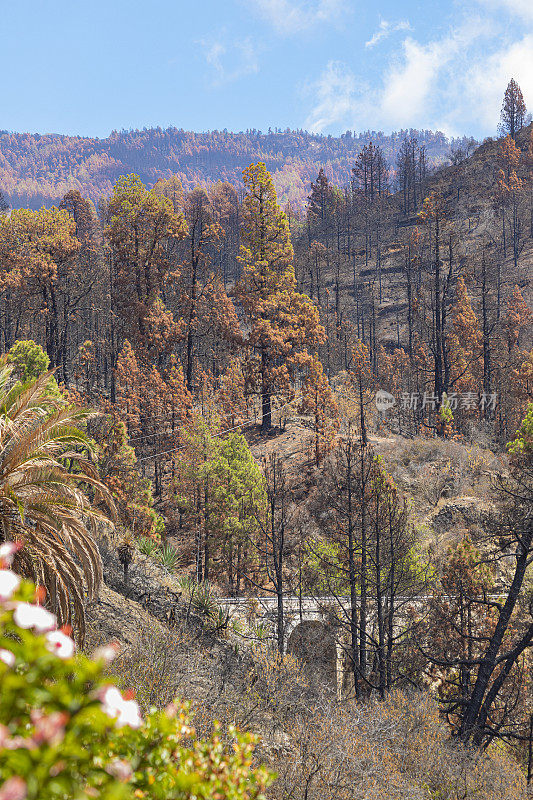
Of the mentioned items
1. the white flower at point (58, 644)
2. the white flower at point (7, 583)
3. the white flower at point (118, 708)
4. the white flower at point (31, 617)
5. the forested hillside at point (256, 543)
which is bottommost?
the forested hillside at point (256, 543)

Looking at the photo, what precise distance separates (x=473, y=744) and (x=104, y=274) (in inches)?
1951

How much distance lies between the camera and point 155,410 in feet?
97.3

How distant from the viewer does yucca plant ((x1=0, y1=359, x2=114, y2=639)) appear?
655 cm

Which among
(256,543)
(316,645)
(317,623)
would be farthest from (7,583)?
(256,543)

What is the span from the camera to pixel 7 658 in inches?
56.1

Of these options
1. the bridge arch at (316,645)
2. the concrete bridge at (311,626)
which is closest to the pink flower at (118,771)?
the concrete bridge at (311,626)

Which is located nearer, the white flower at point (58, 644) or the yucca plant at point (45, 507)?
the white flower at point (58, 644)

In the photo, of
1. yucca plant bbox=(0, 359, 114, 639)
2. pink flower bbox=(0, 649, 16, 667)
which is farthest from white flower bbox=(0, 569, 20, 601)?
yucca plant bbox=(0, 359, 114, 639)

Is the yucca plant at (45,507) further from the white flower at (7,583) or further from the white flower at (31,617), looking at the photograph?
the white flower at (31,617)

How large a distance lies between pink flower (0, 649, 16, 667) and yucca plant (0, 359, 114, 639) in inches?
200

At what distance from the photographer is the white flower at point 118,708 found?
1400 mm

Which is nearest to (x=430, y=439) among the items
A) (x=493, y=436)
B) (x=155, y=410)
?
(x=493, y=436)

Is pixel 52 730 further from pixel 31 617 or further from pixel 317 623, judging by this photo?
pixel 317 623

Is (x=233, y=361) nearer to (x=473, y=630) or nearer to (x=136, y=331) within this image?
(x=136, y=331)
